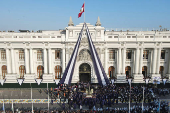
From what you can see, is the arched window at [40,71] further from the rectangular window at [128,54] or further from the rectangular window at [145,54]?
the rectangular window at [145,54]

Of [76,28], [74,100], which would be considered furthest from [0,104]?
[76,28]

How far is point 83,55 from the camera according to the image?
38719 millimetres

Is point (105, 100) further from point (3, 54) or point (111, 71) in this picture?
point (3, 54)

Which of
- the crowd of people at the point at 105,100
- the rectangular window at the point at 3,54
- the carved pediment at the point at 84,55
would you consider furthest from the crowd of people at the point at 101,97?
the rectangular window at the point at 3,54

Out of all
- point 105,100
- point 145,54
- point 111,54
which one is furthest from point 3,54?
point 145,54

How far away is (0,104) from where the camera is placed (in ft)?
94.8

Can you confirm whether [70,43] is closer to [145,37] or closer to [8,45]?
[8,45]

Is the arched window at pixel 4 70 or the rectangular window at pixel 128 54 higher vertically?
the rectangular window at pixel 128 54

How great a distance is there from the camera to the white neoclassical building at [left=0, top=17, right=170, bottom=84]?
38844 millimetres

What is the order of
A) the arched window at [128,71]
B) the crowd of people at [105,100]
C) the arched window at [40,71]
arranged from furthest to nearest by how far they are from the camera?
the arched window at [40,71], the arched window at [128,71], the crowd of people at [105,100]

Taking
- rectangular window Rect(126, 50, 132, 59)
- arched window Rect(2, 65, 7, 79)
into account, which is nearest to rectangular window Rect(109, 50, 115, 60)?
rectangular window Rect(126, 50, 132, 59)

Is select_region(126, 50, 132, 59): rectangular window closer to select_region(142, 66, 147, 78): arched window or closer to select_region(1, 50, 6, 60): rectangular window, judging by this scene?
select_region(142, 66, 147, 78): arched window

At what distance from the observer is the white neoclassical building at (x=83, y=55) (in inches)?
1529

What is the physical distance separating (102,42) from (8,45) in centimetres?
2364
